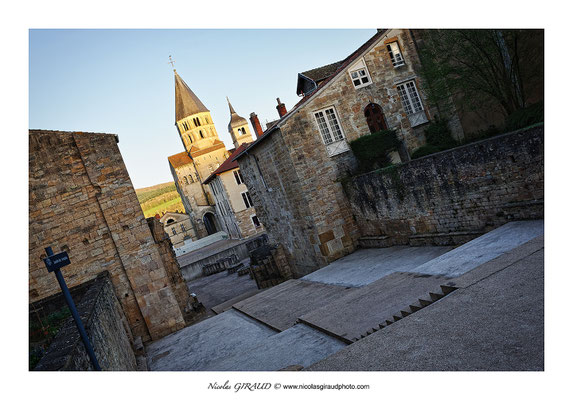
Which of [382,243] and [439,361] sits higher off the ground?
[439,361]

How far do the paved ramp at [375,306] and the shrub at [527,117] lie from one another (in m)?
6.30

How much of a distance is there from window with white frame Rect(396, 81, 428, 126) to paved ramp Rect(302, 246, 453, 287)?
6.73 m

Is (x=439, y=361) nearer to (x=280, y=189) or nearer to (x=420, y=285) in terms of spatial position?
(x=420, y=285)

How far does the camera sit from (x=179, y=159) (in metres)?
74.5

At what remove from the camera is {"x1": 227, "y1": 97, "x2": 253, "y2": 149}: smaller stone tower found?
68.6m

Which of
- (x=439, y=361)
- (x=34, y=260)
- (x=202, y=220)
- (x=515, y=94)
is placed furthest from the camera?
(x=202, y=220)

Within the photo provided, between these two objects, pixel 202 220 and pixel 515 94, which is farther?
pixel 202 220

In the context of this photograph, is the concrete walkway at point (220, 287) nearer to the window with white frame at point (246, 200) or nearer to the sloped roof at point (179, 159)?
the window with white frame at point (246, 200)

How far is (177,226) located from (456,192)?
201 ft

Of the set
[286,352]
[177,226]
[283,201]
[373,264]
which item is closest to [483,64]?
[373,264]

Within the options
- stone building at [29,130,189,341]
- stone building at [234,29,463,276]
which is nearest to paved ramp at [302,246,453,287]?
stone building at [234,29,463,276]

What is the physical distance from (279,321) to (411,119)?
12309mm

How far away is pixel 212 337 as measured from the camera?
11227 mm

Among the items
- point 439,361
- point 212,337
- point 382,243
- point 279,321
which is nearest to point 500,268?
point 439,361
